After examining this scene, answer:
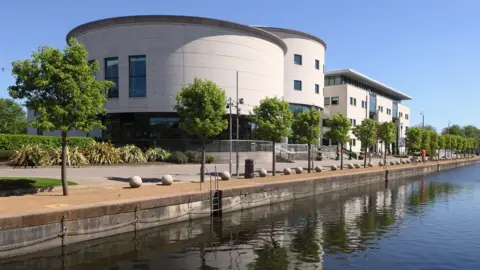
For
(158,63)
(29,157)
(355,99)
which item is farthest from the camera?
(355,99)

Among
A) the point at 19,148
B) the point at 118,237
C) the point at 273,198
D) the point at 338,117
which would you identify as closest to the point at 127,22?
the point at 19,148

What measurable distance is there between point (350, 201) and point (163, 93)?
86.2 feet

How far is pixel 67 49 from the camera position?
16.7 meters

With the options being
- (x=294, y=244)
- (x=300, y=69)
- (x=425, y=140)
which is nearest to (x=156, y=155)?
(x=294, y=244)

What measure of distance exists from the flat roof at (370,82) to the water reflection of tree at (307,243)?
69313 mm

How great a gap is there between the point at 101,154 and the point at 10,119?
→ 69.7m

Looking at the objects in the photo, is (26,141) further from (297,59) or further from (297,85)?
(297,59)

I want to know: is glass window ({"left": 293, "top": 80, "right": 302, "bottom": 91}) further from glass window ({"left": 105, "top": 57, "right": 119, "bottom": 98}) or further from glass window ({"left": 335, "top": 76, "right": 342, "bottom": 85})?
glass window ({"left": 105, "top": 57, "right": 119, "bottom": 98})

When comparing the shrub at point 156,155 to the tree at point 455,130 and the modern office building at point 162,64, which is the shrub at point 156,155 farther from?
the tree at point 455,130

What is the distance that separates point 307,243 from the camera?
1472 cm

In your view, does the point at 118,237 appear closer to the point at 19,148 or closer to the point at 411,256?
the point at 411,256

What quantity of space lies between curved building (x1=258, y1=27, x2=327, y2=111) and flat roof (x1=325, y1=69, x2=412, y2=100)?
16.4 meters

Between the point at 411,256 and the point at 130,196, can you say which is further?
the point at 130,196

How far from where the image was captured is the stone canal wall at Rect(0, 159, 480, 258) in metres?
11.9
